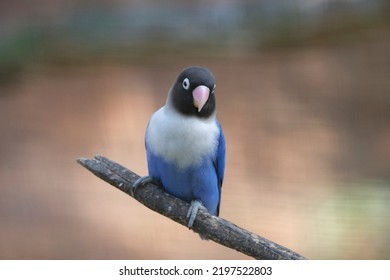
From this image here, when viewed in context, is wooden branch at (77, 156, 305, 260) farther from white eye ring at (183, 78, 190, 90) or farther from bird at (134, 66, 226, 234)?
white eye ring at (183, 78, 190, 90)

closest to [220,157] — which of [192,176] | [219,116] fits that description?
[192,176]

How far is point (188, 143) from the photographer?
81 cm

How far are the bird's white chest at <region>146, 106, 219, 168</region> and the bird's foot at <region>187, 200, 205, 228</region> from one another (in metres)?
0.05

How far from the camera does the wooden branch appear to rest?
74 centimetres

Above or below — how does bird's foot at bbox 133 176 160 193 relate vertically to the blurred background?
below

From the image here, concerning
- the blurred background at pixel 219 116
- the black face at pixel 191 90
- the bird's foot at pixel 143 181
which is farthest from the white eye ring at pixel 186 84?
the blurred background at pixel 219 116

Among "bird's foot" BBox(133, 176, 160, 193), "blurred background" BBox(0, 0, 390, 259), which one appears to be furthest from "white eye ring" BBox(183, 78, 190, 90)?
"blurred background" BBox(0, 0, 390, 259)

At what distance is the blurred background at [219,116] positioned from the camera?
1.15 meters

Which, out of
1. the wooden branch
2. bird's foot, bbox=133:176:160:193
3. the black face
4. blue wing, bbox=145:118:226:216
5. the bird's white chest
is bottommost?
the wooden branch

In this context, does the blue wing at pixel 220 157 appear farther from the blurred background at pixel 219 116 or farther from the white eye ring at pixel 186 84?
the blurred background at pixel 219 116

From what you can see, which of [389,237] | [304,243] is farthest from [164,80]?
[389,237]

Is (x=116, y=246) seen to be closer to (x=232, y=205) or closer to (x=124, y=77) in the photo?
(x=232, y=205)
